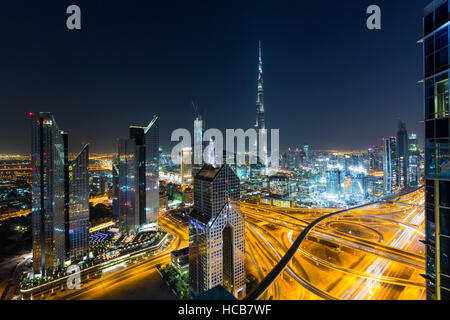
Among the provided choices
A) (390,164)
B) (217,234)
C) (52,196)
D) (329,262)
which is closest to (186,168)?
(52,196)

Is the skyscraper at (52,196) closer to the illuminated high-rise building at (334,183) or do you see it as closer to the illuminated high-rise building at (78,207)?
the illuminated high-rise building at (78,207)

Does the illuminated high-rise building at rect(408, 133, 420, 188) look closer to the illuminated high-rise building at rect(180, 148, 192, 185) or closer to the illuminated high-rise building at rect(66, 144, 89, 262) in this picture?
the illuminated high-rise building at rect(180, 148, 192, 185)

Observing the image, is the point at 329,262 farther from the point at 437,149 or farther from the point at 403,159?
the point at 403,159

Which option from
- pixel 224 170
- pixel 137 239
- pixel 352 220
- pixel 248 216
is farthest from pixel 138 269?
pixel 352 220

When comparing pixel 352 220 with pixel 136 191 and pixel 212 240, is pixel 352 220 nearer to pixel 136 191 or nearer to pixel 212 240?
pixel 212 240

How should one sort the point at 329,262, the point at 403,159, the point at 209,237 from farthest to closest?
the point at 403,159
the point at 329,262
the point at 209,237

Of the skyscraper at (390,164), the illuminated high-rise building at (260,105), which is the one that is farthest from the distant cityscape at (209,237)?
the illuminated high-rise building at (260,105)
